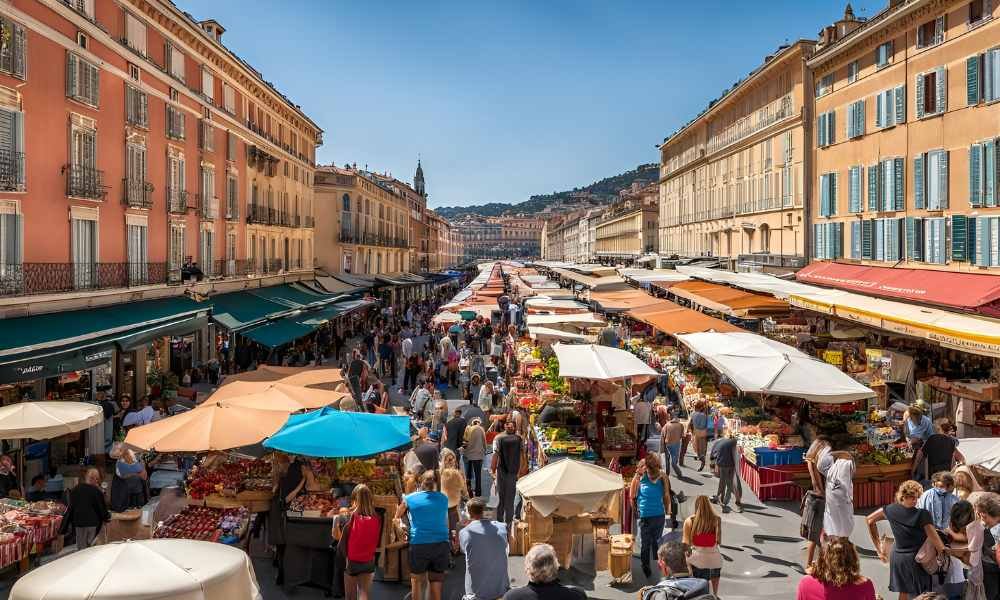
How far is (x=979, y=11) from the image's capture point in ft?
63.6

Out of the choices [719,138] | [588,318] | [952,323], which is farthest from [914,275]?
[719,138]

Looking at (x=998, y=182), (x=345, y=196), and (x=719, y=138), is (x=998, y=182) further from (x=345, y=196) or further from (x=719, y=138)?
(x=345, y=196)

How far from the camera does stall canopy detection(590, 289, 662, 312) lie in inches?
995

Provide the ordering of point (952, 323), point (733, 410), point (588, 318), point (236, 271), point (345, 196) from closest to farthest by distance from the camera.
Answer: point (733, 410) → point (952, 323) → point (588, 318) → point (236, 271) → point (345, 196)

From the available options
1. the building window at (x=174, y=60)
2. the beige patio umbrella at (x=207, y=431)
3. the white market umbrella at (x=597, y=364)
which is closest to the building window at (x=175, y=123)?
the building window at (x=174, y=60)

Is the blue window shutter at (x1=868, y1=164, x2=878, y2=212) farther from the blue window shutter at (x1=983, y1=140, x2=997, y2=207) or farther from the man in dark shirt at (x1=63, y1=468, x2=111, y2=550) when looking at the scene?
the man in dark shirt at (x1=63, y1=468, x2=111, y2=550)

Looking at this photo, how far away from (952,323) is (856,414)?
14.2ft

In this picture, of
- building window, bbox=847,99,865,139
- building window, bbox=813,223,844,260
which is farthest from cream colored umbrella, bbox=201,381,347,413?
building window, bbox=813,223,844,260

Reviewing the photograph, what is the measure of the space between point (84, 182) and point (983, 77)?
22.8 meters

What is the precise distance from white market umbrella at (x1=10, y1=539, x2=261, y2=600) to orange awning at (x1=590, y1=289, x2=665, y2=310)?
2084 cm

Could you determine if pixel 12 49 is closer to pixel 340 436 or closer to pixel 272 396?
pixel 272 396

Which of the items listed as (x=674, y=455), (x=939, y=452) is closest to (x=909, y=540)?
(x=939, y=452)

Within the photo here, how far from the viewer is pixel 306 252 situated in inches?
1547

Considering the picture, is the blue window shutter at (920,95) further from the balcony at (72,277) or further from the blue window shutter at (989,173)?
the balcony at (72,277)
